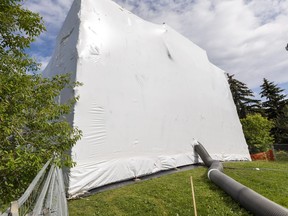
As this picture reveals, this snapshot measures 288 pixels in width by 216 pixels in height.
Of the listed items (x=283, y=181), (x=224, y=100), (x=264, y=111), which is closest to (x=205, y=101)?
(x=224, y=100)

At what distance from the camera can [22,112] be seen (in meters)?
3.48

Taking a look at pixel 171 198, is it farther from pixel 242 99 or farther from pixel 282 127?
pixel 242 99

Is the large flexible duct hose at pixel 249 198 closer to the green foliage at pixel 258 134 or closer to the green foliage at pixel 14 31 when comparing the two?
the green foliage at pixel 14 31

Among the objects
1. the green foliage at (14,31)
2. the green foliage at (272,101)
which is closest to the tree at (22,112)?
the green foliage at (14,31)

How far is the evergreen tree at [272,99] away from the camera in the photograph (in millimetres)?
30362

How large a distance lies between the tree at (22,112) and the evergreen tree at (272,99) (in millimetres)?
31923

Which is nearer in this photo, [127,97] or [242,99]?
[127,97]

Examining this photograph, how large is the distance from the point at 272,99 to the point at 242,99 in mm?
3692

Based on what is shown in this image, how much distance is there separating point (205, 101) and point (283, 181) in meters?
6.07

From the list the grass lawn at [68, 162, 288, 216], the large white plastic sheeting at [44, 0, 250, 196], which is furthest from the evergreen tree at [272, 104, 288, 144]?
the grass lawn at [68, 162, 288, 216]

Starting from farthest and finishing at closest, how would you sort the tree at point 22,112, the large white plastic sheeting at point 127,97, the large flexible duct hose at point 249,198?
the large white plastic sheeting at point 127,97 < the large flexible duct hose at point 249,198 < the tree at point 22,112

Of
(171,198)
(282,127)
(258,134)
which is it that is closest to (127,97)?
(171,198)

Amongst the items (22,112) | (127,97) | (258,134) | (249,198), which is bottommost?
(249,198)

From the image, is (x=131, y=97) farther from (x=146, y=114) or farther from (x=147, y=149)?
(x=147, y=149)
